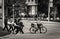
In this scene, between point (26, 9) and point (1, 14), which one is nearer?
point (1, 14)

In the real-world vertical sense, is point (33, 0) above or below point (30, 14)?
above

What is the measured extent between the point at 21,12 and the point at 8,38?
29824 millimetres

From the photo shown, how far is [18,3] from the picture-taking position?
3912 centimetres

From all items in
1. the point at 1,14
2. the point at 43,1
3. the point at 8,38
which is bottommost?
the point at 8,38

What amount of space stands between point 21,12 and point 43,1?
6.26 m

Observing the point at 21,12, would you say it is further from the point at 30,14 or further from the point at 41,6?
the point at 41,6

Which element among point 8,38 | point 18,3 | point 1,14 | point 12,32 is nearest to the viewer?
point 8,38

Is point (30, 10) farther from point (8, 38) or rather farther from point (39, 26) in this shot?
point (8, 38)

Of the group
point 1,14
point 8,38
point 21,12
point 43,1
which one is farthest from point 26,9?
point 8,38

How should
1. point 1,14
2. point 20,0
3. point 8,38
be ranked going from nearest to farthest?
1. point 8,38
2. point 1,14
3. point 20,0

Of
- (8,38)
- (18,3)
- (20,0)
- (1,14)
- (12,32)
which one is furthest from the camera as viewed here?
(20,0)

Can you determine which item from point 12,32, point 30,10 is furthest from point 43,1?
point 12,32

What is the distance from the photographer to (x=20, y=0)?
4188 centimetres

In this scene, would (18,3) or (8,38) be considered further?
(18,3)
